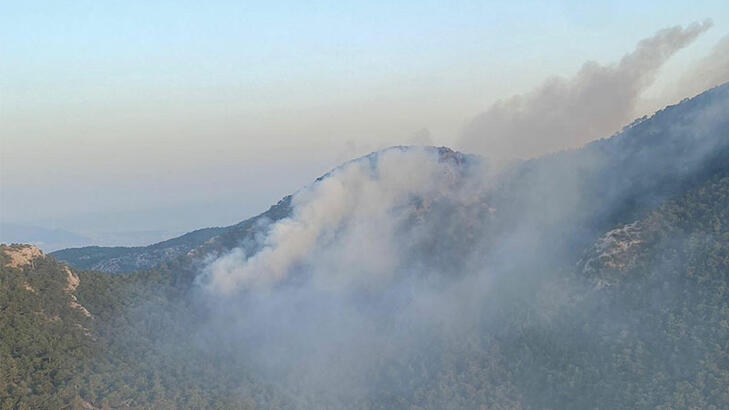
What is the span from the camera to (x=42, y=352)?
102375 mm

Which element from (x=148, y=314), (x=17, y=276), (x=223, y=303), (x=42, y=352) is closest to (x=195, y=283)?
(x=223, y=303)

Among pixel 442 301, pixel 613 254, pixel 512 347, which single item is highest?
pixel 613 254

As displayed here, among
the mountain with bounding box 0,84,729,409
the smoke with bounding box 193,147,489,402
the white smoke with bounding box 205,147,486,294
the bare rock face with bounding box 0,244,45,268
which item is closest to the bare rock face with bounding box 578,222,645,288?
the mountain with bounding box 0,84,729,409

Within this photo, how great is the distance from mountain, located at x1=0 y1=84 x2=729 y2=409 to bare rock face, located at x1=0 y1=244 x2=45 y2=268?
351 mm

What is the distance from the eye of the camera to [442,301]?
510 ft

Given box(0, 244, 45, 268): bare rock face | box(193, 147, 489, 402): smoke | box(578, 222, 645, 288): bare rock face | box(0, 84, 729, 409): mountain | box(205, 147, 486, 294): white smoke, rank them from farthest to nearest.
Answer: box(205, 147, 486, 294): white smoke → box(193, 147, 489, 402): smoke → box(578, 222, 645, 288): bare rock face → box(0, 244, 45, 268): bare rock face → box(0, 84, 729, 409): mountain

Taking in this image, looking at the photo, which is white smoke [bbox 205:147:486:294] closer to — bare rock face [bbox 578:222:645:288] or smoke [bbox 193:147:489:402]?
smoke [bbox 193:147:489:402]

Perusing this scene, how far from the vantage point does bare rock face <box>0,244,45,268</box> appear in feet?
401

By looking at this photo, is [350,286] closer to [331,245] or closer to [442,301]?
[331,245]

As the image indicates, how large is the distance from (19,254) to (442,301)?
10255 centimetres

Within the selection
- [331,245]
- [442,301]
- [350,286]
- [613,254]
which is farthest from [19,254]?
[613,254]

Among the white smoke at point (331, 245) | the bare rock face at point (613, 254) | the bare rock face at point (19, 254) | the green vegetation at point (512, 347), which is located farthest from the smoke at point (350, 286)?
the bare rock face at point (19, 254)

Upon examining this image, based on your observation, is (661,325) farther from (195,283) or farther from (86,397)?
(195,283)

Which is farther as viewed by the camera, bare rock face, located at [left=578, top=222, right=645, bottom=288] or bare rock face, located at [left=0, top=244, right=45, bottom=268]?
bare rock face, located at [left=578, top=222, right=645, bottom=288]
